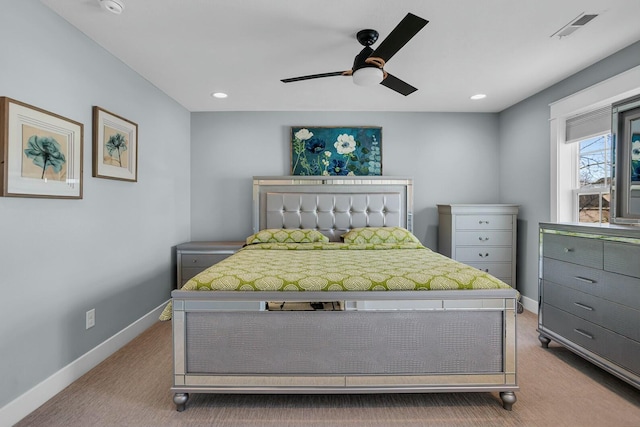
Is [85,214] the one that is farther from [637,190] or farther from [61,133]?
[637,190]

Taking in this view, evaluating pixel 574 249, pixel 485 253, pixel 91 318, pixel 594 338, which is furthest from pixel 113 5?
pixel 485 253

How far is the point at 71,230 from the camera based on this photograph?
227cm

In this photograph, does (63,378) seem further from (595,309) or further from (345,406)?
(595,309)

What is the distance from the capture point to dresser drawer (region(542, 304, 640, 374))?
2.04 meters

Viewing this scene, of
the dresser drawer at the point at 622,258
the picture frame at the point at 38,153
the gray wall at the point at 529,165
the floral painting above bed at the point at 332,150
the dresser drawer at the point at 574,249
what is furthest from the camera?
the floral painting above bed at the point at 332,150

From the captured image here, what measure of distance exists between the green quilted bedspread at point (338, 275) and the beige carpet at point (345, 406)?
0.60 m

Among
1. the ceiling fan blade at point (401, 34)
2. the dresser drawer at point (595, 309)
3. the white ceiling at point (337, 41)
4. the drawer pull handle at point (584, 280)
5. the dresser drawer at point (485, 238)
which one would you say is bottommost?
the dresser drawer at point (595, 309)

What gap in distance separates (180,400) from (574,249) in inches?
115

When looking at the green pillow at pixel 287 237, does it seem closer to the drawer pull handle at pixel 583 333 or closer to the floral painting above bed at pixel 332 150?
the floral painting above bed at pixel 332 150

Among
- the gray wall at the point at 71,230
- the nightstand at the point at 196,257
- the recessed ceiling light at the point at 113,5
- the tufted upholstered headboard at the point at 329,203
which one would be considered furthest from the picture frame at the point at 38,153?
the tufted upholstered headboard at the point at 329,203

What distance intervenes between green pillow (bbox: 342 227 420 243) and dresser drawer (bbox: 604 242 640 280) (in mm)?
1681

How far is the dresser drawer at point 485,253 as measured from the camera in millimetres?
3949

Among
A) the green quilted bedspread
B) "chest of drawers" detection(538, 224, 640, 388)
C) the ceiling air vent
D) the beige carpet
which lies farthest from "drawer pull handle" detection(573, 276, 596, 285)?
the ceiling air vent

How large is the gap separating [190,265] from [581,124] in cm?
437
